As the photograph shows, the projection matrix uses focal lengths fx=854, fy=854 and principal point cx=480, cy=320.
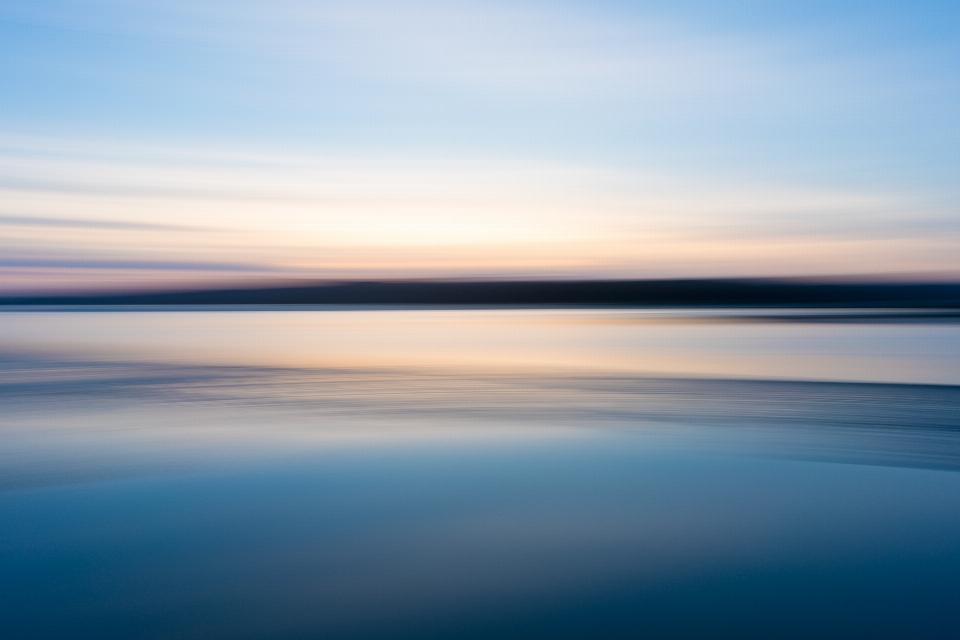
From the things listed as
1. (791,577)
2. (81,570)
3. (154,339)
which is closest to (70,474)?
(81,570)

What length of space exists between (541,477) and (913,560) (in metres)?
2.45

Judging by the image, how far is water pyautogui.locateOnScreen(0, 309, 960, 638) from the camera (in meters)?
3.66

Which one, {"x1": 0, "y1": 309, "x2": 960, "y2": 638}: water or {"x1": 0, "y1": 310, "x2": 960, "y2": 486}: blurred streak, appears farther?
{"x1": 0, "y1": 310, "x2": 960, "y2": 486}: blurred streak

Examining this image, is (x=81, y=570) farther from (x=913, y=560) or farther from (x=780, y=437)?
(x=780, y=437)

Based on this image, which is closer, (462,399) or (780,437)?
(780,437)

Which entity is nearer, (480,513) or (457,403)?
(480,513)

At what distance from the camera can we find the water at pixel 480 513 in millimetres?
3664

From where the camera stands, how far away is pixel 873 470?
6.20m

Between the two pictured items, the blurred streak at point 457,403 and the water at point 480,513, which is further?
the blurred streak at point 457,403

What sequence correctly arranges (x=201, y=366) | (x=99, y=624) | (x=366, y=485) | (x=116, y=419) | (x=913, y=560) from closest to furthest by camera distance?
(x=99, y=624) → (x=913, y=560) → (x=366, y=485) → (x=116, y=419) → (x=201, y=366)

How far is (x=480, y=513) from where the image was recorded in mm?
5164

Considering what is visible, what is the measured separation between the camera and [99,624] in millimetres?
3551

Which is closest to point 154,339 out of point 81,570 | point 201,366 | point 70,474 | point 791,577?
point 201,366

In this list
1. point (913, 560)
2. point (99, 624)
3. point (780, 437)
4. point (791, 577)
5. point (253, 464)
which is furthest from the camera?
point (780, 437)
